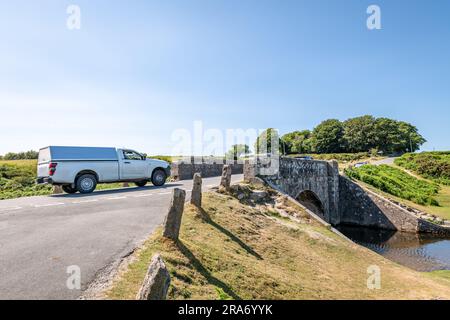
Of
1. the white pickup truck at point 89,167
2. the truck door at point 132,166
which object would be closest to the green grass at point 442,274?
the white pickup truck at point 89,167

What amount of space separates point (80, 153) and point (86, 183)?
1383mm

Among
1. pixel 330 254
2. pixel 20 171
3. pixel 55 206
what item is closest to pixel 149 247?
pixel 55 206

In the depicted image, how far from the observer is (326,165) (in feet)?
96.3

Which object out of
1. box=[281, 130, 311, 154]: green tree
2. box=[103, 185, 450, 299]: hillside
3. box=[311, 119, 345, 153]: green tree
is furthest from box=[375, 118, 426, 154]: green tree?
box=[103, 185, 450, 299]: hillside

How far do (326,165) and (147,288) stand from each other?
A: 2772 cm

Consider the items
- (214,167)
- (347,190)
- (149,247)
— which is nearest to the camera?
(149,247)

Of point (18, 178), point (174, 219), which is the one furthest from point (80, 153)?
point (18, 178)

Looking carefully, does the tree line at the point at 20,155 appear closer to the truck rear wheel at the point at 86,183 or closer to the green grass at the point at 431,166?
the truck rear wheel at the point at 86,183

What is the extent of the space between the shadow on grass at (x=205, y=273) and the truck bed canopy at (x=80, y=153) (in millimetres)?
8875

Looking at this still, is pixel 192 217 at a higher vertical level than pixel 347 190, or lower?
higher

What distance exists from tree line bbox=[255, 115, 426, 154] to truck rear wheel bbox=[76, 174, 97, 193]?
72.1 meters

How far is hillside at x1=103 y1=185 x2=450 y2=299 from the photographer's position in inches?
233
